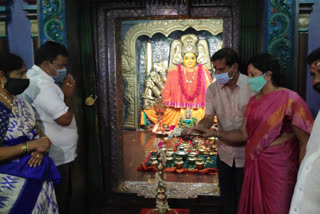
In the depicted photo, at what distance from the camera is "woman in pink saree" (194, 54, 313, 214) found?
1.95m

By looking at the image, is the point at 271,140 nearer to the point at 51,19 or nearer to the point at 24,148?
the point at 24,148

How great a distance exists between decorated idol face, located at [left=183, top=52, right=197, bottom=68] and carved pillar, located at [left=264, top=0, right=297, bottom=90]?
465cm

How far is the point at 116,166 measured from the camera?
3.38 meters

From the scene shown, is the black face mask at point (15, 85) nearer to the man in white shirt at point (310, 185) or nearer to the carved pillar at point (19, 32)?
the carved pillar at point (19, 32)

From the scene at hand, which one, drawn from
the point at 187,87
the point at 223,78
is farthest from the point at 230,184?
the point at 187,87

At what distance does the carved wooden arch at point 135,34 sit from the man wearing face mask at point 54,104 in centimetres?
431

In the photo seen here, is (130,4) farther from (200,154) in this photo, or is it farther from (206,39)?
(206,39)

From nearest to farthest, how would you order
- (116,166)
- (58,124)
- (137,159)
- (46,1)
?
(58,124), (46,1), (116,166), (137,159)

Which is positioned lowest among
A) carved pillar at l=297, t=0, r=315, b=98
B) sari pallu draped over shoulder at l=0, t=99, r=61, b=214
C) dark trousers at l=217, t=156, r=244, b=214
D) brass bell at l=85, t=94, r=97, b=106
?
dark trousers at l=217, t=156, r=244, b=214

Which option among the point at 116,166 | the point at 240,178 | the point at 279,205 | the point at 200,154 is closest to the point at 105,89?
the point at 116,166

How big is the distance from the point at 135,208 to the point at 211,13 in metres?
2.20

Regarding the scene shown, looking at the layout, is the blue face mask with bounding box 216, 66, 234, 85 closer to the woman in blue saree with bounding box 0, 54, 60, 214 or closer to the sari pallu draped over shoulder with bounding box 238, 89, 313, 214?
the sari pallu draped over shoulder with bounding box 238, 89, 313, 214

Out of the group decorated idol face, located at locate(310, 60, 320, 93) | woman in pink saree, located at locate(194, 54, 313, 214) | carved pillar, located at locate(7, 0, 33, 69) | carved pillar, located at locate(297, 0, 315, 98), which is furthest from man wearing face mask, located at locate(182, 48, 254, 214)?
carved pillar, located at locate(7, 0, 33, 69)

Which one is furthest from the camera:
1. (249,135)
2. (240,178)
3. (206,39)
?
(206,39)
